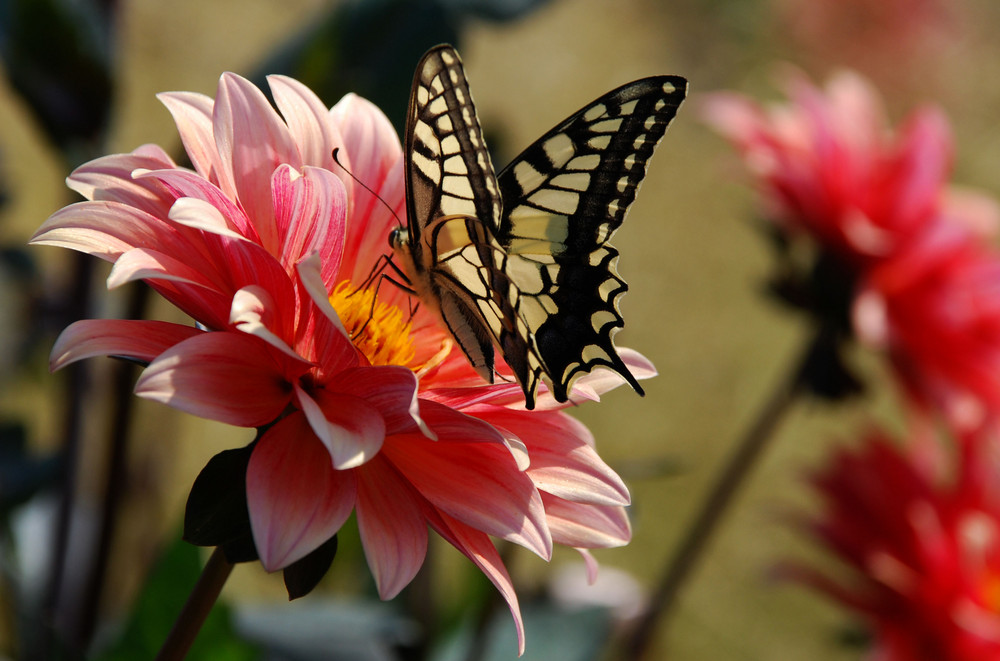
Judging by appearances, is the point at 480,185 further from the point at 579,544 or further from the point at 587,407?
the point at 587,407

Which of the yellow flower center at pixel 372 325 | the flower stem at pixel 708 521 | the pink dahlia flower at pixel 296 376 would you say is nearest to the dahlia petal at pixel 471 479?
the pink dahlia flower at pixel 296 376

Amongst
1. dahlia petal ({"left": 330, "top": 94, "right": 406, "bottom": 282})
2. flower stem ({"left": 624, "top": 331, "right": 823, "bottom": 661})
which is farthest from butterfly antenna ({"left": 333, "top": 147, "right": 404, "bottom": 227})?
flower stem ({"left": 624, "top": 331, "right": 823, "bottom": 661})

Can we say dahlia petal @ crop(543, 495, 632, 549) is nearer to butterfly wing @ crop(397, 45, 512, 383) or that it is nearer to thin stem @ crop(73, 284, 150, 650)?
butterfly wing @ crop(397, 45, 512, 383)

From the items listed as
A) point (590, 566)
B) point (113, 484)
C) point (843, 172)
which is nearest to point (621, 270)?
point (843, 172)

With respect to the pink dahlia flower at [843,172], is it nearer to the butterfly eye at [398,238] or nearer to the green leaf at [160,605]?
the butterfly eye at [398,238]

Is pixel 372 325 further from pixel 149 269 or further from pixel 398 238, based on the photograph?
pixel 149 269

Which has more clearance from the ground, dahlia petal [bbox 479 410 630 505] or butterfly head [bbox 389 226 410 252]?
butterfly head [bbox 389 226 410 252]
